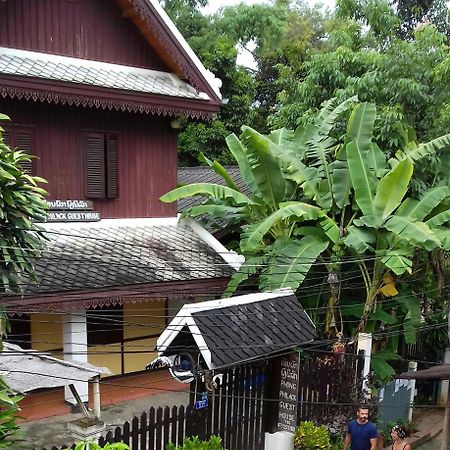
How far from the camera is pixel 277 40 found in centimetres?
2517

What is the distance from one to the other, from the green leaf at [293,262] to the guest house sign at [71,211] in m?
3.39

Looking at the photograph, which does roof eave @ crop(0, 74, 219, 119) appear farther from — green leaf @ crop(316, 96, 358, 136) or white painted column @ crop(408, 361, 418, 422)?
white painted column @ crop(408, 361, 418, 422)

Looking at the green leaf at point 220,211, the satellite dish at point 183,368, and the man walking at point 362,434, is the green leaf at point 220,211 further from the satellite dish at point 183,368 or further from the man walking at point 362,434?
the man walking at point 362,434

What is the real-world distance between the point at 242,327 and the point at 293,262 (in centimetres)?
254

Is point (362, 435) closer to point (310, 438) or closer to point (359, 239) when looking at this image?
point (310, 438)

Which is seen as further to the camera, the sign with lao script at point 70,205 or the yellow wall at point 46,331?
the yellow wall at point 46,331

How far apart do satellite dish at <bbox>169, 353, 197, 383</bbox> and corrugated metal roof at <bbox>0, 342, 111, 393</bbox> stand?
1256mm

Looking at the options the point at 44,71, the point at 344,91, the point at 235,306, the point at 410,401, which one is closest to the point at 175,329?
the point at 235,306

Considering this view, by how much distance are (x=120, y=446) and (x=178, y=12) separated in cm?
2233

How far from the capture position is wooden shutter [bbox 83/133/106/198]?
10.1m

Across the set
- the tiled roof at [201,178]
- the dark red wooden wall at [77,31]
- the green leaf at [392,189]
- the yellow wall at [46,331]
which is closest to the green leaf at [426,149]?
the green leaf at [392,189]

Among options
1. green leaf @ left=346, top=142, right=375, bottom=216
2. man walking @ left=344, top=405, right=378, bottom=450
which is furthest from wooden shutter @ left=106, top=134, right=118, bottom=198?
man walking @ left=344, top=405, right=378, bottom=450

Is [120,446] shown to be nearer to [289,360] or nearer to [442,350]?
[289,360]

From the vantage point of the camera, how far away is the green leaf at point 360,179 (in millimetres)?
8922
